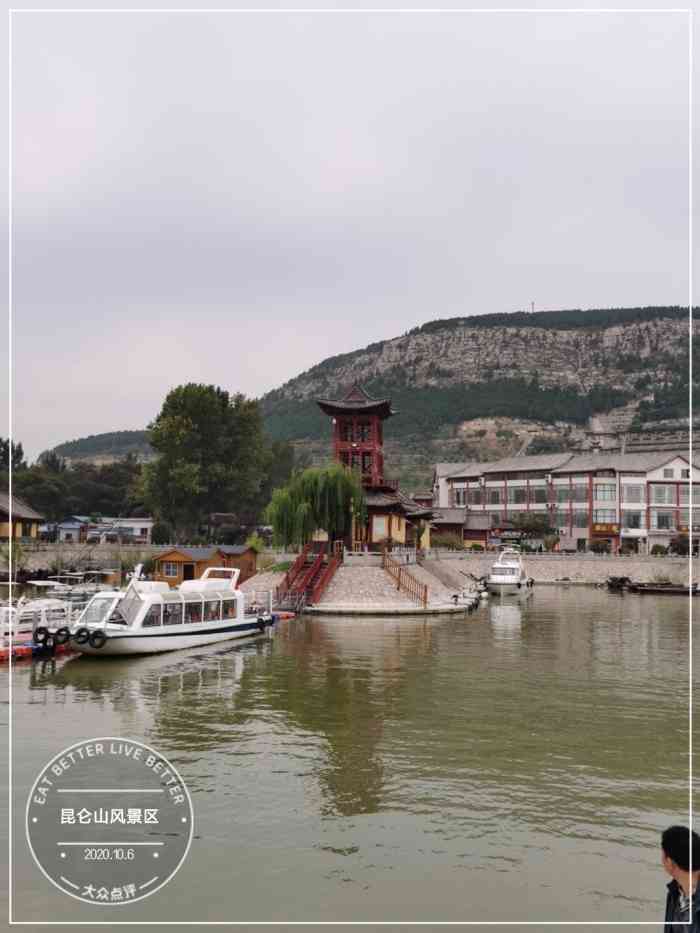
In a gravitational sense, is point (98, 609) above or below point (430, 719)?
above

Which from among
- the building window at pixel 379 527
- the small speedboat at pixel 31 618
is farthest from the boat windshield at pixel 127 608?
the building window at pixel 379 527

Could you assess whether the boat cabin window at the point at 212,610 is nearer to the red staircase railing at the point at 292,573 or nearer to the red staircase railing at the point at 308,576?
the red staircase railing at the point at 292,573

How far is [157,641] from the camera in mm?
28125

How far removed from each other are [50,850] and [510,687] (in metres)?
14.7

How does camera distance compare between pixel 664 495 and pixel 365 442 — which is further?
pixel 664 495

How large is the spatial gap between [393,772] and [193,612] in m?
18.1

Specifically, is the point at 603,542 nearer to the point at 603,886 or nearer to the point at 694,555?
the point at 694,555

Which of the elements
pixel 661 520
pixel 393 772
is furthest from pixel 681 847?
pixel 661 520

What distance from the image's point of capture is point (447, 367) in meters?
200

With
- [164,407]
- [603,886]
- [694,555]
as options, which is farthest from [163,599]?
[694,555]

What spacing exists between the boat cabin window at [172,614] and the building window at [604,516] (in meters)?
62.5

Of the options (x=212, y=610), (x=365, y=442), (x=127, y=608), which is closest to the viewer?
(x=127, y=608)

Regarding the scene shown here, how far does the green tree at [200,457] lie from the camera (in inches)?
2926

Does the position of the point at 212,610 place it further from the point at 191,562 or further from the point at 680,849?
the point at 680,849
